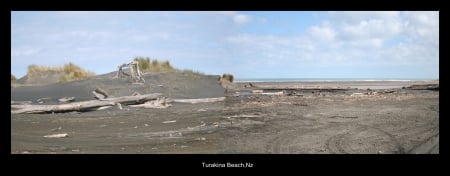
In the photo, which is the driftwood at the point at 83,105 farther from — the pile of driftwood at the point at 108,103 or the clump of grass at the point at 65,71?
the clump of grass at the point at 65,71

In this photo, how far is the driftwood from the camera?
4.36m

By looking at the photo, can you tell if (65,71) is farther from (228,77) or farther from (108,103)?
(228,77)

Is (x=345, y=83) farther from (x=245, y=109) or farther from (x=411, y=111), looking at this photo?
(x=245, y=109)

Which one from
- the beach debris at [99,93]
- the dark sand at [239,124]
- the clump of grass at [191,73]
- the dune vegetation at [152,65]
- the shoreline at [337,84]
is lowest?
the dark sand at [239,124]

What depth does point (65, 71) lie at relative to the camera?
440cm

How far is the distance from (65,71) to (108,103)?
463 mm

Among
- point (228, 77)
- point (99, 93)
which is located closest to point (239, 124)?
point (228, 77)

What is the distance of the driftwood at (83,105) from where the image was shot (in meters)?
4.36

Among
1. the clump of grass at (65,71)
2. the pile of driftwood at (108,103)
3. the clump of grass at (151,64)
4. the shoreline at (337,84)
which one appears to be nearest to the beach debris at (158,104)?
the pile of driftwood at (108,103)

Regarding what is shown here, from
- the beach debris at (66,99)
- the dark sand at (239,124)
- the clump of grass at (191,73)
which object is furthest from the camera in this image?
the clump of grass at (191,73)

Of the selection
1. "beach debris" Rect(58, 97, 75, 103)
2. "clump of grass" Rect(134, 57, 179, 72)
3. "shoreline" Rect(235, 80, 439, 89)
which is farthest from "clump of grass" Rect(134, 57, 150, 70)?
"shoreline" Rect(235, 80, 439, 89)

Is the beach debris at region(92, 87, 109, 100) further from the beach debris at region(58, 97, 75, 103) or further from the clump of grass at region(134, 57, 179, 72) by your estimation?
the clump of grass at region(134, 57, 179, 72)

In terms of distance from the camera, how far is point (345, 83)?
4.54 metres

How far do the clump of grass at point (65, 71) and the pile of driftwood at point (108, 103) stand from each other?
0.18 m
